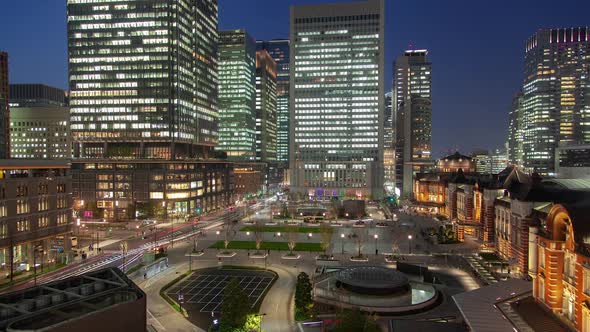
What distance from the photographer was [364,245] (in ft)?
290

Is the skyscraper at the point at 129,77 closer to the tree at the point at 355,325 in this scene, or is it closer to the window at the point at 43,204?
the window at the point at 43,204

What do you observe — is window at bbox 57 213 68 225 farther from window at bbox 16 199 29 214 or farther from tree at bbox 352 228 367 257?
tree at bbox 352 228 367 257

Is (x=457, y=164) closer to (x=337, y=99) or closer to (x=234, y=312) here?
(x=337, y=99)

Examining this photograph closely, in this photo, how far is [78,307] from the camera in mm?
27422

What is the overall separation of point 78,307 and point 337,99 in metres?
176

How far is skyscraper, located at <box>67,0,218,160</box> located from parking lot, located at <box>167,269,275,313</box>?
83.0m

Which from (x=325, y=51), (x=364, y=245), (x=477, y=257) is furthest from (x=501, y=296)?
(x=325, y=51)

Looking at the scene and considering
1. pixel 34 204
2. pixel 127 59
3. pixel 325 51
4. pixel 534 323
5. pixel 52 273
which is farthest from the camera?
pixel 325 51

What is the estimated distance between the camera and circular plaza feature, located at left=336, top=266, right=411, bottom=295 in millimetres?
49875

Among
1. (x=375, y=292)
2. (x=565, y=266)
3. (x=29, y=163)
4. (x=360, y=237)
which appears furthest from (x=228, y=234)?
(x=565, y=266)

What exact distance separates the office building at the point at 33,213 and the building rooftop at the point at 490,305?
60.9 m

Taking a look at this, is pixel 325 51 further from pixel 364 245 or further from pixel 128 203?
pixel 364 245

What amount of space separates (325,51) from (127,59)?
8937cm

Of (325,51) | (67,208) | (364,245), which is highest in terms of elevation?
(325,51)
